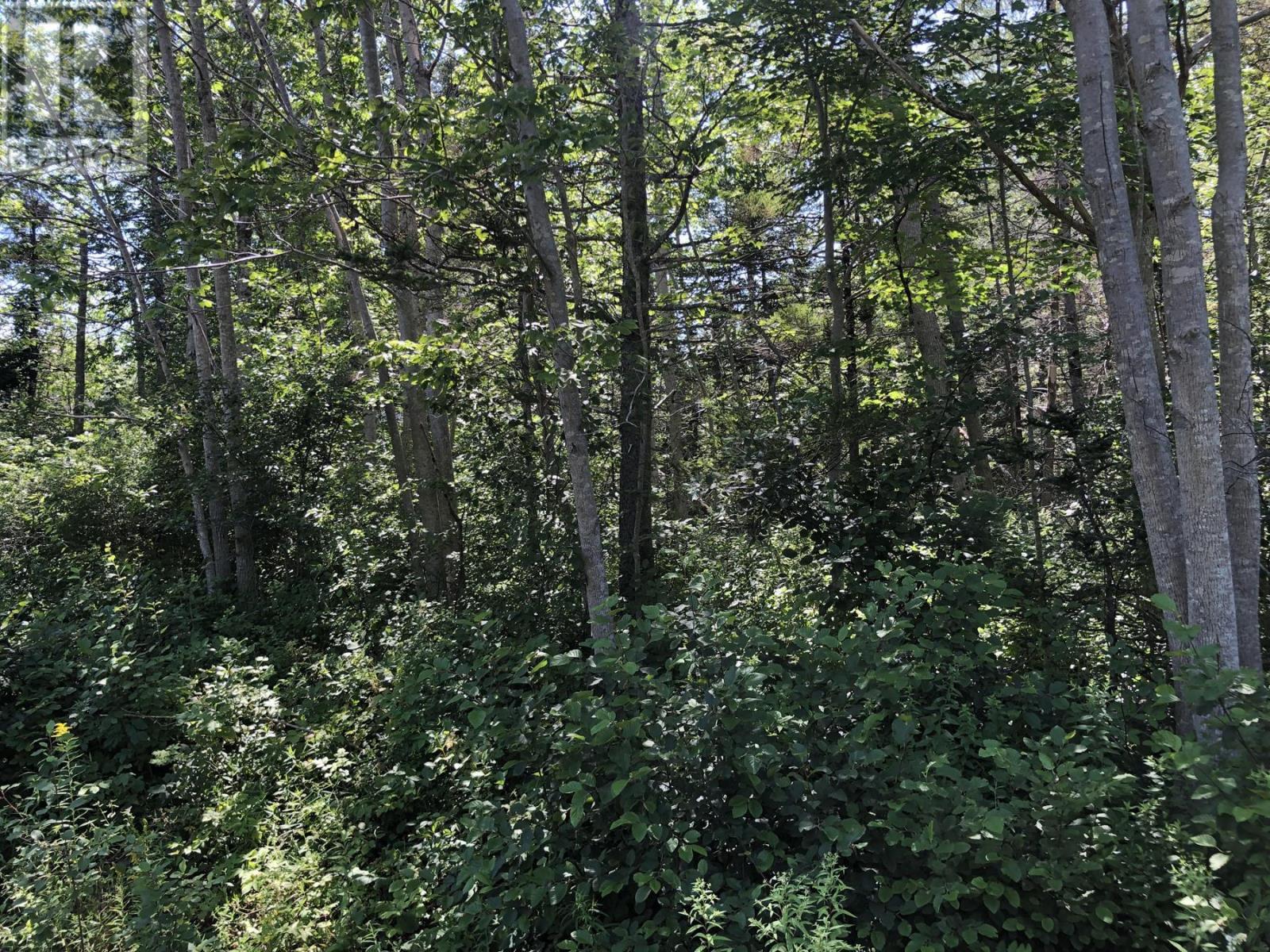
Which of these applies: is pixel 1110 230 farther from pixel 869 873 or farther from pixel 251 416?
pixel 251 416

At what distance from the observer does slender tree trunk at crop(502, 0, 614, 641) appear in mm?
5430

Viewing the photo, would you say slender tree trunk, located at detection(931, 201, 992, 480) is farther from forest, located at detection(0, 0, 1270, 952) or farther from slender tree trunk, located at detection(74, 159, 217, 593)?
slender tree trunk, located at detection(74, 159, 217, 593)

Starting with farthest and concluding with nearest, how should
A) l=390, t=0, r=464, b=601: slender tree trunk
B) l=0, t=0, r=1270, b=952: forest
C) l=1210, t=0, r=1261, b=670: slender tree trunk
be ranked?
l=390, t=0, r=464, b=601: slender tree trunk
l=1210, t=0, r=1261, b=670: slender tree trunk
l=0, t=0, r=1270, b=952: forest

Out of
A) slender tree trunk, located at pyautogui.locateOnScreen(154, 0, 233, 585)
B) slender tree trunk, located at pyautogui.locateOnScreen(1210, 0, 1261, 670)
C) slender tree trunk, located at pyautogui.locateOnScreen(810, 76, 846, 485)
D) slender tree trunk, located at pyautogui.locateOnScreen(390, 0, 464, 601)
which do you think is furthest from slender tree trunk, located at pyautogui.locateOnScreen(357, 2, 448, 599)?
slender tree trunk, located at pyautogui.locateOnScreen(1210, 0, 1261, 670)

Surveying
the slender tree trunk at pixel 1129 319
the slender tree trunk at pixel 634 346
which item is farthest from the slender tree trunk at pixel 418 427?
the slender tree trunk at pixel 1129 319

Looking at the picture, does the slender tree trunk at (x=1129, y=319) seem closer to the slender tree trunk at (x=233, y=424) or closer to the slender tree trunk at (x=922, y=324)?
the slender tree trunk at (x=922, y=324)

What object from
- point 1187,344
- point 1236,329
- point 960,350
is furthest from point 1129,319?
point 960,350

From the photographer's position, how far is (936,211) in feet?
29.8

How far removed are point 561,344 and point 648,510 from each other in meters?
2.40

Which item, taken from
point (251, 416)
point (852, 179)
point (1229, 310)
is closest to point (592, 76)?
point (852, 179)

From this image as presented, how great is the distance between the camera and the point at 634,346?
714 centimetres

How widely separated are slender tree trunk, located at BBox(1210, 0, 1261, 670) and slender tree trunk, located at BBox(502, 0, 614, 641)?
376 centimetres

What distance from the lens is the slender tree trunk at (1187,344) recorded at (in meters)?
3.52

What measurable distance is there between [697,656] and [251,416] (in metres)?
7.90
